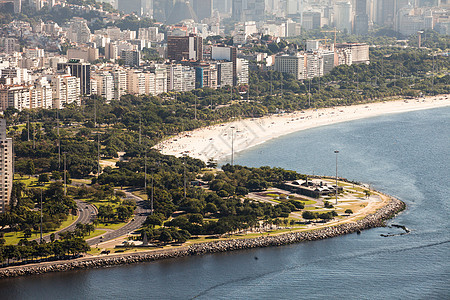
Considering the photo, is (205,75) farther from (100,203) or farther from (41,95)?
(100,203)

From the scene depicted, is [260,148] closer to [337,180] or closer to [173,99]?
[337,180]

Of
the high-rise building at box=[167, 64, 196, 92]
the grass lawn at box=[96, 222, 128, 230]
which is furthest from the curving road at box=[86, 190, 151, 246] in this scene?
the high-rise building at box=[167, 64, 196, 92]

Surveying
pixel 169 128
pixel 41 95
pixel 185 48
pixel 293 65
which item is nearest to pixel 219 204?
pixel 169 128

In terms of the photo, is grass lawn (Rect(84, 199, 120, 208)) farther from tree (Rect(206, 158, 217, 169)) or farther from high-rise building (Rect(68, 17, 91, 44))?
high-rise building (Rect(68, 17, 91, 44))

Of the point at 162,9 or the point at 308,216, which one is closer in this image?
the point at 308,216

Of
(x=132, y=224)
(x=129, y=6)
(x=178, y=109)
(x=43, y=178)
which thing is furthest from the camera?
(x=129, y=6)
